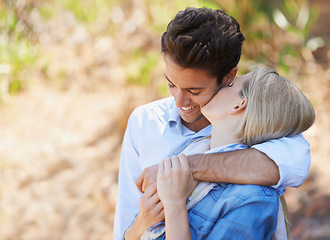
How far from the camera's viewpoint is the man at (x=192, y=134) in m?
1.45

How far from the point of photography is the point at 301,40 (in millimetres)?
5441

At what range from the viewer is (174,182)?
58.4 inches

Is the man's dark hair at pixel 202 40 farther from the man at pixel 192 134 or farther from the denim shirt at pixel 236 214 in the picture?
the denim shirt at pixel 236 214

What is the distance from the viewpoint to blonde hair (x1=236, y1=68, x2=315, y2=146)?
1.47 meters

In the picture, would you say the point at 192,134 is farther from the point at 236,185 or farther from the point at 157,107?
the point at 236,185

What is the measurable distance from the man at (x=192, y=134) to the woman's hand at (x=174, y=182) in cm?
3

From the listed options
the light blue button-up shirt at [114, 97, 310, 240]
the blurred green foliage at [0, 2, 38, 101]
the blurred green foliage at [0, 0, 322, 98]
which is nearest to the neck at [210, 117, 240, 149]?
the light blue button-up shirt at [114, 97, 310, 240]

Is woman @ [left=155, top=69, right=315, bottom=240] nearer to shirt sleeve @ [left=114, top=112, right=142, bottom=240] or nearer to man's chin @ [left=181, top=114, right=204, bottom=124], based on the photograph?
man's chin @ [left=181, top=114, right=204, bottom=124]

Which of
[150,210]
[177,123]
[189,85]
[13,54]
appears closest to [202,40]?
[189,85]

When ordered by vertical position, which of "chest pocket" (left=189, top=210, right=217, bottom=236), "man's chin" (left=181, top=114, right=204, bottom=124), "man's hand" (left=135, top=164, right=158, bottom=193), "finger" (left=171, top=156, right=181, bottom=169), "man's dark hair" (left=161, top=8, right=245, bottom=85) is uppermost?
"man's dark hair" (left=161, top=8, right=245, bottom=85)

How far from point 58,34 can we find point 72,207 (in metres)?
2.67

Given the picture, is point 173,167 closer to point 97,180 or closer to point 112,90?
point 97,180

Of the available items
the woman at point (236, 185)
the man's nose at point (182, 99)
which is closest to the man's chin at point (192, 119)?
the man's nose at point (182, 99)

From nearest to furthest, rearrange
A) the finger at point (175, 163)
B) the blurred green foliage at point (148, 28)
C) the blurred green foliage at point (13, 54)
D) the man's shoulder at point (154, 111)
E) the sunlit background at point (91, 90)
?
the finger at point (175, 163) → the man's shoulder at point (154, 111) → the sunlit background at point (91, 90) → the blurred green foliage at point (148, 28) → the blurred green foliage at point (13, 54)
